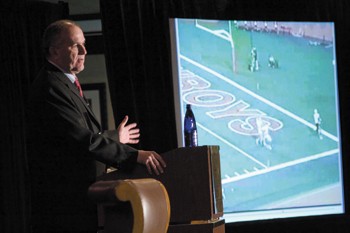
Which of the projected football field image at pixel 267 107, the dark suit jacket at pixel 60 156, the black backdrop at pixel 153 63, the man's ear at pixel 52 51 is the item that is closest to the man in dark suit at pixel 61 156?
the dark suit jacket at pixel 60 156

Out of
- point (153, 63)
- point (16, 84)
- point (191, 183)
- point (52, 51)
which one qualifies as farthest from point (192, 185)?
point (16, 84)

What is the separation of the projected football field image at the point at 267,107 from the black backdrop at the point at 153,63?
18 centimetres

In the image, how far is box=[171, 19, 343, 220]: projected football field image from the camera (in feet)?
13.4

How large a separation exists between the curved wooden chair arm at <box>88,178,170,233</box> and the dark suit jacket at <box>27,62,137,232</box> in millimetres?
716

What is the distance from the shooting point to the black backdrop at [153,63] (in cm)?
442

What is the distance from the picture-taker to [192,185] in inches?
101

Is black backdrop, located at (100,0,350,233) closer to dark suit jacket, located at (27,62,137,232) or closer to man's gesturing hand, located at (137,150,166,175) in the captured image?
man's gesturing hand, located at (137,150,166,175)

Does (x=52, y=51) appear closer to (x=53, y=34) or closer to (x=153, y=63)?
(x=53, y=34)

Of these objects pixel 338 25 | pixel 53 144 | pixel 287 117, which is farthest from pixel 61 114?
pixel 338 25

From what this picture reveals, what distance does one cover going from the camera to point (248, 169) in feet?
13.5

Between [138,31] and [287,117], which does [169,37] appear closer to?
[138,31]

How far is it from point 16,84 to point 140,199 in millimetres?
3891

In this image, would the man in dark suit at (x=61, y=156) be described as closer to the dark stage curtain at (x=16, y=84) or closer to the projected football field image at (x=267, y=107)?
the projected football field image at (x=267, y=107)

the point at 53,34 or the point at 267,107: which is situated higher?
the point at 53,34
